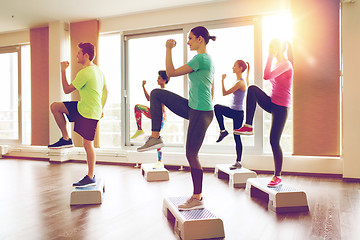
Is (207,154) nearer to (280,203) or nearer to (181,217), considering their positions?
(280,203)

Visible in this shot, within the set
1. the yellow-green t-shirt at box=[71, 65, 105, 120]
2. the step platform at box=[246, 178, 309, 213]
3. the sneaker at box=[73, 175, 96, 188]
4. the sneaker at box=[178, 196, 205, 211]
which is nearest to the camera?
the sneaker at box=[178, 196, 205, 211]

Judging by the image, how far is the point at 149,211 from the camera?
8.52 feet

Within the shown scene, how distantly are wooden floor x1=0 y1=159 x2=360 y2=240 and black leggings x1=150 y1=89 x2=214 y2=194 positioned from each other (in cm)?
48

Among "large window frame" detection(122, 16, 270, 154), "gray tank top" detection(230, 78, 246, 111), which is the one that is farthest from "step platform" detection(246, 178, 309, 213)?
"large window frame" detection(122, 16, 270, 154)

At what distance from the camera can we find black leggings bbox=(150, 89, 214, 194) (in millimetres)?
2125

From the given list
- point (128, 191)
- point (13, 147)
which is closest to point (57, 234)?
point (128, 191)

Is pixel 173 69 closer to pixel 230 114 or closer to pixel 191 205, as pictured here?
pixel 191 205

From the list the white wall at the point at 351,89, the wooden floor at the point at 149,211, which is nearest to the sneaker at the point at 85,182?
the wooden floor at the point at 149,211

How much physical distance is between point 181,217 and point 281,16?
12.1 ft

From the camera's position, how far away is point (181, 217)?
6.68 ft

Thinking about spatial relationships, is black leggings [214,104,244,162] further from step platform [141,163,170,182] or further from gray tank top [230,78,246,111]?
step platform [141,163,170,182]

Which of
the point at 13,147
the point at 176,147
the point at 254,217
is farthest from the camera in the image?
the point at 13,147

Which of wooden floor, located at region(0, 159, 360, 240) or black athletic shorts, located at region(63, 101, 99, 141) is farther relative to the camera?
black athletic shorts, located at region(63, 101, 99, 141)

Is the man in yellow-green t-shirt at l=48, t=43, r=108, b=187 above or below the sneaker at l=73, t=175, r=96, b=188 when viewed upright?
above
